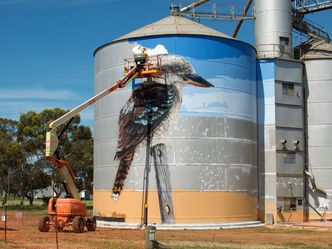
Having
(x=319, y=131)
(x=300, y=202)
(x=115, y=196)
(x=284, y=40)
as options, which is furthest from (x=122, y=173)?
(x=284, y=40)

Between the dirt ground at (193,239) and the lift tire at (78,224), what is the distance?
0.32 metres

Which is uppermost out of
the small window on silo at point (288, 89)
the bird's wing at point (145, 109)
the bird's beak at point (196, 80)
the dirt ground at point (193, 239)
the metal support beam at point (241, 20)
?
the metal support beam at point (241, 20)

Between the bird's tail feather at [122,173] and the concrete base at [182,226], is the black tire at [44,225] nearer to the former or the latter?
the concrete base at [182,226]

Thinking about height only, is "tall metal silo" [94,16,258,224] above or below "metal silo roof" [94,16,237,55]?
below

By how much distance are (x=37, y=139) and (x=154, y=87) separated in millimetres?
36208

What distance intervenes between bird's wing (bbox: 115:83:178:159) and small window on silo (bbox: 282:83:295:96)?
1013cm

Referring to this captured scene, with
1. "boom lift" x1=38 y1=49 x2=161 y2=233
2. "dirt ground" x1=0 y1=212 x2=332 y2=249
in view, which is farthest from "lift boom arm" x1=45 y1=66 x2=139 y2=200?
"dirt ground" x1=0 y1=212 x2=332 y2=249

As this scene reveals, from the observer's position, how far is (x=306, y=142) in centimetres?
4409

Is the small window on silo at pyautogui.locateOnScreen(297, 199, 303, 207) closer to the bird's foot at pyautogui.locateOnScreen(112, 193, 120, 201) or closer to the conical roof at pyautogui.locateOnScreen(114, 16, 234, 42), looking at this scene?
the conical roof at pyautogui.locateOnScreen(114, 16, 234, 42)

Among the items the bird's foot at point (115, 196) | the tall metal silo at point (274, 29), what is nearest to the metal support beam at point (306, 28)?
the tall metal silo at point (274, 29)

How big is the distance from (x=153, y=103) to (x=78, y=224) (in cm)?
963

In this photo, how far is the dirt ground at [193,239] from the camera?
78.6 feet

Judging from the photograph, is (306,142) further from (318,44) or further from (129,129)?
(129,129)

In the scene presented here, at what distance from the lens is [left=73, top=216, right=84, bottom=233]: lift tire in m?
30.6
